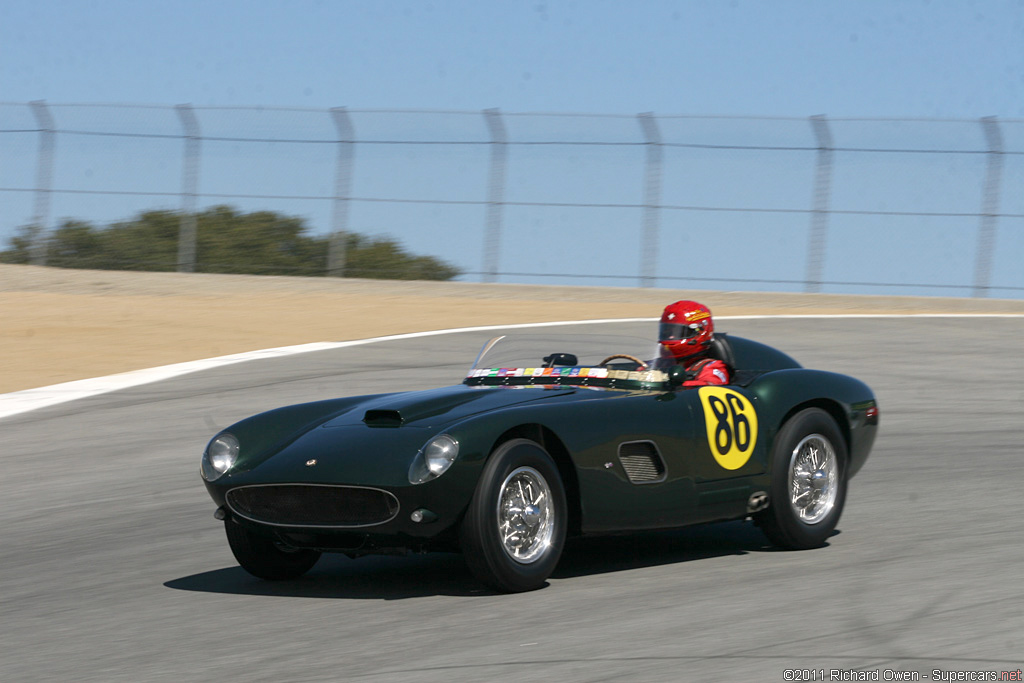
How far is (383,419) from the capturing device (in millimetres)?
5734

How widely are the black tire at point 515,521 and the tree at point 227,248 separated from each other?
15576 mm

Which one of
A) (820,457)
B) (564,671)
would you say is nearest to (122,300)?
(820,457)

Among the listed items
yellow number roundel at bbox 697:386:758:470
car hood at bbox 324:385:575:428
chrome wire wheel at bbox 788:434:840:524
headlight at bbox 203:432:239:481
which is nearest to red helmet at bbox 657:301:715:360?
yellow number roundel at bbox 697:386:758:470

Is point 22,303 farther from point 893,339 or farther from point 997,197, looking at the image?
point 997,197

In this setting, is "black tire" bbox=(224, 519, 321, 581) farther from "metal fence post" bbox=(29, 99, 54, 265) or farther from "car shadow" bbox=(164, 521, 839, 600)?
"metal fence post" bbox=(29, 99, 54, 265)

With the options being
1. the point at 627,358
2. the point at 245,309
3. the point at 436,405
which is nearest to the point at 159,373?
the point at 245,309

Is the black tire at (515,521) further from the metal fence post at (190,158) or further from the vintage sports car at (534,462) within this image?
the metal fence post at (190,158)

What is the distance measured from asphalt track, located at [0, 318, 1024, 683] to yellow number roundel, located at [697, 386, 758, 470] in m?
0.50

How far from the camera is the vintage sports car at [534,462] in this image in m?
5.32

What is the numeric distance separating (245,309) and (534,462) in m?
13.9

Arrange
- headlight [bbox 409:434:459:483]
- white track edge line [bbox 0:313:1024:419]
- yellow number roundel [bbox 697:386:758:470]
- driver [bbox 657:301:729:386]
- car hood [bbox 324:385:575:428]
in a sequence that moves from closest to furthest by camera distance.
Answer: headlight [bbox 409:434:459:483], car hood [bbox 324:385:575:428], yellow number roundel [bbox 697:386:758:470], driver [bbox 657:301:729:386], white track edge line [bbox 0:313:1024:419]

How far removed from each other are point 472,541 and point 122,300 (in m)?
15.4

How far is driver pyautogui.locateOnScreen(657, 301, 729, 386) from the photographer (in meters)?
7.12

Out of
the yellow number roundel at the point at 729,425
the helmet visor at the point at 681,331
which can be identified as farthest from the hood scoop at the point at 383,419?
the helmet visor at the point at 681,331
